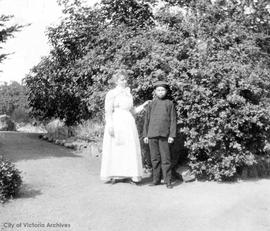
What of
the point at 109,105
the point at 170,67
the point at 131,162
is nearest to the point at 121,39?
the point at 170,67

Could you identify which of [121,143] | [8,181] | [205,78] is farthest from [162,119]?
[8,181]

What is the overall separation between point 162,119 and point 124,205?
2069mm

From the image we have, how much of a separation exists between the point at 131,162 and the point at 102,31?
555cm

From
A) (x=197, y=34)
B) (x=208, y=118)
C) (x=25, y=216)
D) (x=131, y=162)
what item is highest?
(x=197, y=34)

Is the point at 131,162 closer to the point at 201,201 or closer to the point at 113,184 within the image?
the point at 113,184

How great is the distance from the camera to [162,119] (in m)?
8.04

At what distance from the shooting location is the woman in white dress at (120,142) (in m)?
8.02

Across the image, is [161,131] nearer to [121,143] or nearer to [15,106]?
[121,143]

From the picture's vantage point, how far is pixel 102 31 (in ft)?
40.8

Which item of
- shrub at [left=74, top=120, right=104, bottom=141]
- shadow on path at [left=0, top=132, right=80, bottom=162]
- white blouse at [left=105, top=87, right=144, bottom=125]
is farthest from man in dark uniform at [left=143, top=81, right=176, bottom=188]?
shrub at [left=74, top=120, right=104, bottom=141]

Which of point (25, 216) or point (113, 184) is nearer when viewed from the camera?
point (25, 216)

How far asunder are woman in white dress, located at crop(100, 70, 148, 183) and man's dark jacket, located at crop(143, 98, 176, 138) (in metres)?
0.35

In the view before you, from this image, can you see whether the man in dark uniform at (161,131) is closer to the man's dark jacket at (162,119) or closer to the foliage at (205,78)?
the man's dark jacket at (162,119)

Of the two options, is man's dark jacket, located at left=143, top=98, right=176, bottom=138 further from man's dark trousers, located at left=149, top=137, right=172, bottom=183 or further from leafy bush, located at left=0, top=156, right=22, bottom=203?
leafy bush, located at left=0, top=156, right=22, bottom=203
